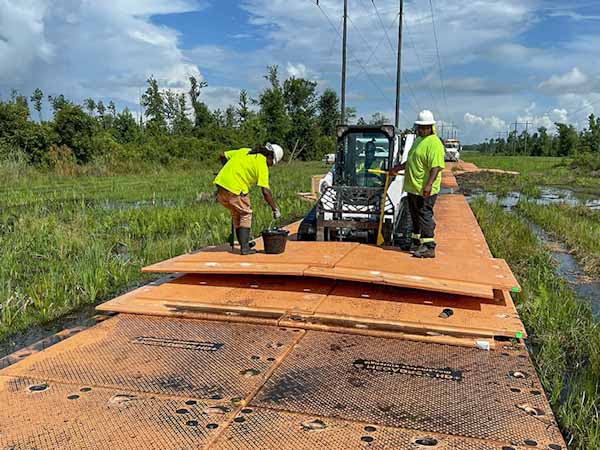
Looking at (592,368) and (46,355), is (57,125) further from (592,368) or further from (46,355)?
(592,368)

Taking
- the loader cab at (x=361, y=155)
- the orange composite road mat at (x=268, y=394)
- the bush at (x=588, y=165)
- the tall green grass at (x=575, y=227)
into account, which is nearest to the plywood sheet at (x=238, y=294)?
the orange composite road mat at (x=268, y=394)

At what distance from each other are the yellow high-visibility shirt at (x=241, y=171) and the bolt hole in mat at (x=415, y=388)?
2297 mm

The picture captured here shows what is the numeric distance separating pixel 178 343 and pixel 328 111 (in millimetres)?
54077

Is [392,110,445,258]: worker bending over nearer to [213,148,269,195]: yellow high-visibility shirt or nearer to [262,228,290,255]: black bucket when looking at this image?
[262,228,290,255]: black bucket

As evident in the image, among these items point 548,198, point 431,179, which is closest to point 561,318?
point 431,179

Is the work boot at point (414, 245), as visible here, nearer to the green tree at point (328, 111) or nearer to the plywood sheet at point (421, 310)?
the plywood sheet at point (421, 310)

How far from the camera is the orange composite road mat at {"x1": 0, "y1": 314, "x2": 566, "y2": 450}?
268 centimetres

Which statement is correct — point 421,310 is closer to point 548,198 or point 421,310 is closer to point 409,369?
point 409,369

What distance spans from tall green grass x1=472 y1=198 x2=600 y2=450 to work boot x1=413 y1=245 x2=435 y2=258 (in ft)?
3.29

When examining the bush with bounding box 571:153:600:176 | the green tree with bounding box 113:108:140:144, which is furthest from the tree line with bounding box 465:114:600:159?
the green tree with bounding box 113:108:140:144

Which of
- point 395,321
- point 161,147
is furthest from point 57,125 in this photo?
point 395,321

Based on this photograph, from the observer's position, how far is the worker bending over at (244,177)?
5.72 metres

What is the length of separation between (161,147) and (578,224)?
27.2 meters

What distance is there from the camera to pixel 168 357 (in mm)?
3717
